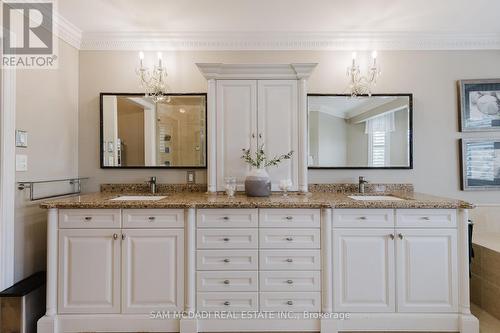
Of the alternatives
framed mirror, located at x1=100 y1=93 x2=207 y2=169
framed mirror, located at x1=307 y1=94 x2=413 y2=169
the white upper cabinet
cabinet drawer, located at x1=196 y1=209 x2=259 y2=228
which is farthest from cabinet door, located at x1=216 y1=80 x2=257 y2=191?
framed mirror, located at x1=307 y1=94 x2=413 y2=169

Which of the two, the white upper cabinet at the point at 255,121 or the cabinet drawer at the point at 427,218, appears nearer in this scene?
the cabinet drawer at the point at 427,218

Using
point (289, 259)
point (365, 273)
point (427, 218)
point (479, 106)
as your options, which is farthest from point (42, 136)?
point (479, 106)

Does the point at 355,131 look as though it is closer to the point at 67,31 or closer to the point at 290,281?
the point at 290,281

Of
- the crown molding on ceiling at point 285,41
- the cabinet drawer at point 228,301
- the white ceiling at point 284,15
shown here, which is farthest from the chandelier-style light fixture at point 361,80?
the cabinet drawer at point 228,301

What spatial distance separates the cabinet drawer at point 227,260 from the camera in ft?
6.43

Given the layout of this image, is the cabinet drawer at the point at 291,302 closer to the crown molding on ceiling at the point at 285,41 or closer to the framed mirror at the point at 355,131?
the framed mirror at the point at 355,131

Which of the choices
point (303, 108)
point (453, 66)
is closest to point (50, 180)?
point (303, 108)

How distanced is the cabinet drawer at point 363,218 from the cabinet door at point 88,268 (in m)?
1.63

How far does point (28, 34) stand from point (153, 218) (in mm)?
1761

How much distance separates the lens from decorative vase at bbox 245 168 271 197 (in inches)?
88.7

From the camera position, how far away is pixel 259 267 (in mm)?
1967

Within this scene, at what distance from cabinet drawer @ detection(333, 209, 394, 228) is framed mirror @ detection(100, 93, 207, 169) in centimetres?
136

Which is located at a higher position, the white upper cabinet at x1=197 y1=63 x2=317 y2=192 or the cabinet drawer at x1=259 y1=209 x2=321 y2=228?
the white upper cabinet at x1=197 y1=63 x2=317 y2=192

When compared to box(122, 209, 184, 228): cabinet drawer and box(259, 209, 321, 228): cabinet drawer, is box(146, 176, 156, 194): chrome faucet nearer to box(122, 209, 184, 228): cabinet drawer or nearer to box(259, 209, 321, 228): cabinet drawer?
box(122, 209, 184, 228): cabinet drawer
